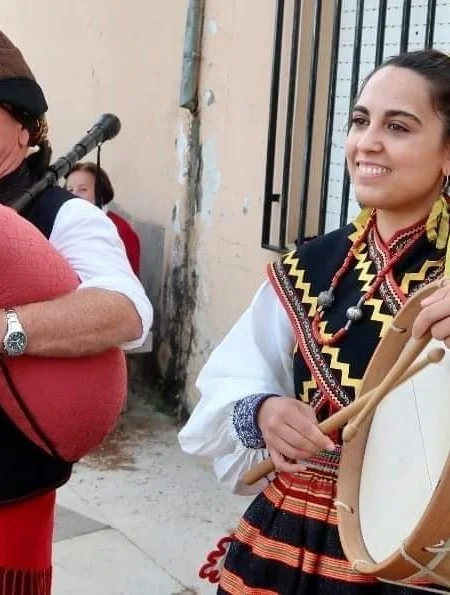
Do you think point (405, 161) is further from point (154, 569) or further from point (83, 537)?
point (83, 537)

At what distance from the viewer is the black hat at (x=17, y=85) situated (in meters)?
1.99

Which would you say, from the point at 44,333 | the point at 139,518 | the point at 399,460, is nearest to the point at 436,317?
the point at 399,460

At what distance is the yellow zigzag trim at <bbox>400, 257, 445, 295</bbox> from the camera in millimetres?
1639

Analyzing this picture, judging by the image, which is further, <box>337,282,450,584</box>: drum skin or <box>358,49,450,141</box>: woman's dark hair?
<box>358,49,450,141</box>: woman's dark hair

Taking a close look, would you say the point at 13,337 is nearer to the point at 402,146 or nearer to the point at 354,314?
the point at 354,314

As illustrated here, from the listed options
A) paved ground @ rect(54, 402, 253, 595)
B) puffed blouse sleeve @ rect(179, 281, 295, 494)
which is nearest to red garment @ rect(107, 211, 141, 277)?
paved ground @ rect(54, 402, 253, 595)

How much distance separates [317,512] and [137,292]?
23.3 inches

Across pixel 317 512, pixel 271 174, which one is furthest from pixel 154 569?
pixel 317 512

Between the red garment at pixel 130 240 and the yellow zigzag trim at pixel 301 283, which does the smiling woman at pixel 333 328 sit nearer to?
the yellow zigzag trim at pixel 301 283

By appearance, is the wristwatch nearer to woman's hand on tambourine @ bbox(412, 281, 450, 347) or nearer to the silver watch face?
the silver watch face

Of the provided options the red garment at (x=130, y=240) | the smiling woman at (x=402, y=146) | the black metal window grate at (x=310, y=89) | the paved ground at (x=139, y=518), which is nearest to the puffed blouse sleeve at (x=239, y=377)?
the smiling woman at (x=402, y=146)

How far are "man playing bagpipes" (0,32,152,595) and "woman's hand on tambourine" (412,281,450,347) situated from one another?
2.33ft

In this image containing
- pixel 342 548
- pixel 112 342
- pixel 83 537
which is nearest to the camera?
pixel 342 548

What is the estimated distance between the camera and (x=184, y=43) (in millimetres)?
4711
